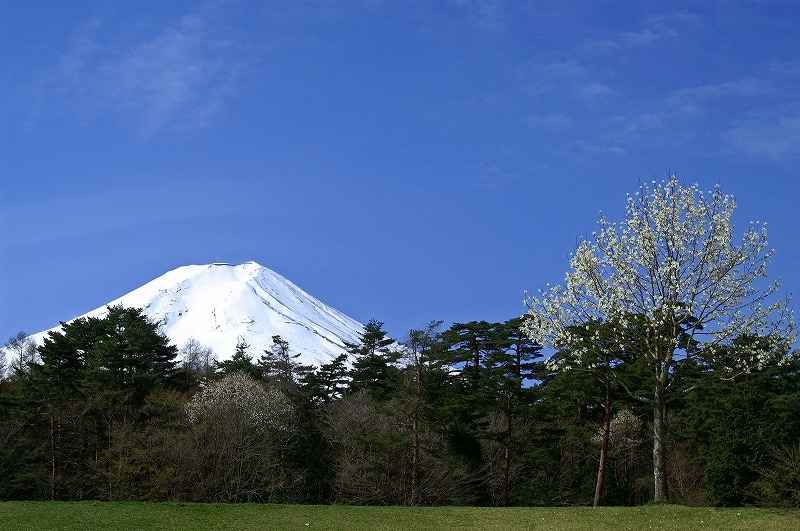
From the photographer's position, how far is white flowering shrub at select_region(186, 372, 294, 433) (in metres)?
45.2

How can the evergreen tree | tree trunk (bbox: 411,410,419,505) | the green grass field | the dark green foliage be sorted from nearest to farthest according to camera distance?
the green grass field
the dark green foliage
tree trunk (bbox: 411,410,419,505)
the evergreen tree

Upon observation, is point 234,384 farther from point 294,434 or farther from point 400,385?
point 400,385

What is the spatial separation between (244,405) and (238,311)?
368ft

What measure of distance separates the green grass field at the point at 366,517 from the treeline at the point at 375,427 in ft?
25.3

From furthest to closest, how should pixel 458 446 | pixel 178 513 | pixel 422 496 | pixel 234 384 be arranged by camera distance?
pixel 234 384
pixel 458 446
pixel 422 496
pixel 178 513

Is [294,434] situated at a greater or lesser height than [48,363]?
lesser

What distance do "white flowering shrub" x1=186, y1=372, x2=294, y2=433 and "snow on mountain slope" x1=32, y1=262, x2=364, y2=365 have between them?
76.9 meters

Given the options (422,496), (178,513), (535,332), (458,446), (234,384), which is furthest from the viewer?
(234,384)

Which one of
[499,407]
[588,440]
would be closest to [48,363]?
[499,407]

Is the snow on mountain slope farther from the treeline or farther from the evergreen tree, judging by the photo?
the treeline

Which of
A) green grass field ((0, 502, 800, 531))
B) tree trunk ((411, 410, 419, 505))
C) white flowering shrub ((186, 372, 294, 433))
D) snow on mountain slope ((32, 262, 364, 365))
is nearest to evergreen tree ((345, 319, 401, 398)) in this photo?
white flowering shrub ((186, 372, 294, 433))

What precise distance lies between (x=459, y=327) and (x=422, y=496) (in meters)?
14.0

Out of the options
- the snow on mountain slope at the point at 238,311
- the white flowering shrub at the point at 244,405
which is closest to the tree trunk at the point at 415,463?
the white flowering shrub at the point at 244,405

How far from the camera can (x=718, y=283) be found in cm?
2483
